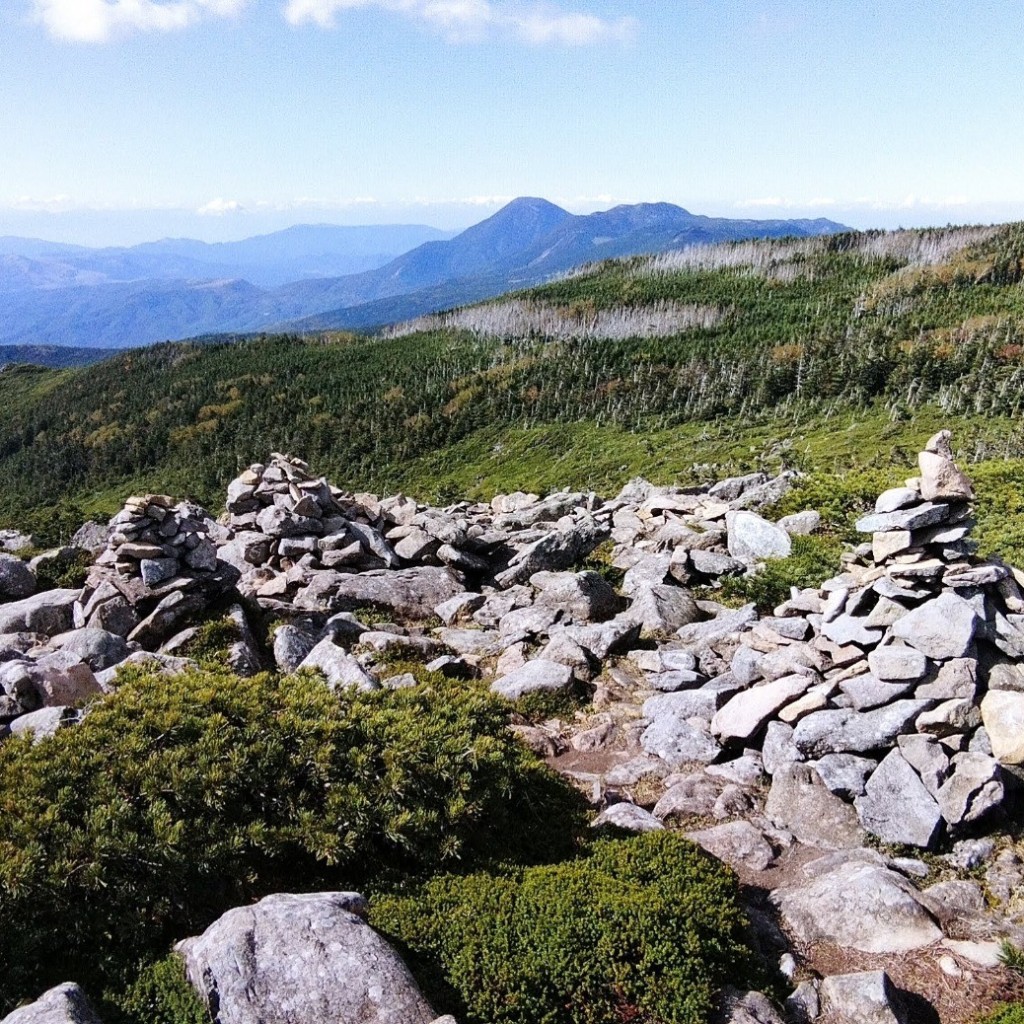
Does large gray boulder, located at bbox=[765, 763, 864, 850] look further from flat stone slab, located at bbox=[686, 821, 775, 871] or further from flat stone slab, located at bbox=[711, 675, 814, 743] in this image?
flat stone slab, located at bbox=[711, 675, 814, 743]

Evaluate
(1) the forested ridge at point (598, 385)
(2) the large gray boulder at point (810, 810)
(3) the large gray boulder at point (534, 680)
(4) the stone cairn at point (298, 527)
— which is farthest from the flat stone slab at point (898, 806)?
(1) the forested ridge at point (598, 385)

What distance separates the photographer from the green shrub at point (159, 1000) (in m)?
6.12

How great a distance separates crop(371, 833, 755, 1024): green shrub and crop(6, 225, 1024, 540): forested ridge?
31995mm

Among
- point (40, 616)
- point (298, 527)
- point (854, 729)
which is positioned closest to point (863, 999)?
point (854, 729)

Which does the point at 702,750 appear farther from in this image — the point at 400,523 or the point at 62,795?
the point at 400,523

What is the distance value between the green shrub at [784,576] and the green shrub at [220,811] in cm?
882

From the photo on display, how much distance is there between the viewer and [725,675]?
43.9 ft

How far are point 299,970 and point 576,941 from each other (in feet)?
8.41

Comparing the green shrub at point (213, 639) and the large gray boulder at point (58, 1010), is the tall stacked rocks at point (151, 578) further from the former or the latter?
the large gray boulder at point (58, 1010)

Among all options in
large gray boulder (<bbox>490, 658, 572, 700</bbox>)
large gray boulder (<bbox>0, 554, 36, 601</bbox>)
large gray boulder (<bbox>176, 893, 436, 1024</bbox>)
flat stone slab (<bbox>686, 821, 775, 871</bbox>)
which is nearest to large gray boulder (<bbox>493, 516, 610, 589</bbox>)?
large gray boulder (<bbox>490, 658, 572, 700</bbox>)

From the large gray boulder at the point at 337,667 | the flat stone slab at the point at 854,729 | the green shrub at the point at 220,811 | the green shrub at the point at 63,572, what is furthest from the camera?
the green shrub at the point at 63,572

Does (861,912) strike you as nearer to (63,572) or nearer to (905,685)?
(905,685)

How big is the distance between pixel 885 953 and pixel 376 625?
12.9 metres

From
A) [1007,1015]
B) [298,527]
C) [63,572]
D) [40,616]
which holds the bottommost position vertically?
[1007,1015]
